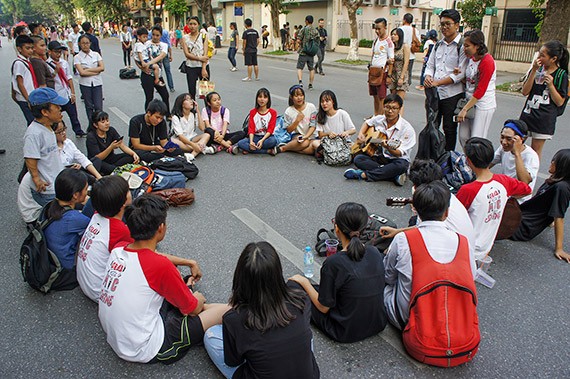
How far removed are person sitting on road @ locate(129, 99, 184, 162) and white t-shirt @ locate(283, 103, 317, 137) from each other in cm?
183

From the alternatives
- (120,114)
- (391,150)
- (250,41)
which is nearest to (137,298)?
(391,150)

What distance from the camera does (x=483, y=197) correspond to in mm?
3436

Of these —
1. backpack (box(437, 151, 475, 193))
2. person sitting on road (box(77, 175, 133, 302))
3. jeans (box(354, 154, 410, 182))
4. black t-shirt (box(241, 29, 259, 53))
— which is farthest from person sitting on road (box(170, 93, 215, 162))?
black t-shirt (box(241, 29, 259, 53))

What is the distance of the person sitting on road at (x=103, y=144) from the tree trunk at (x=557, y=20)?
37.7 feet

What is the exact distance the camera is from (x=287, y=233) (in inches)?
173

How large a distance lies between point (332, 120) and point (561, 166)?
3269mm

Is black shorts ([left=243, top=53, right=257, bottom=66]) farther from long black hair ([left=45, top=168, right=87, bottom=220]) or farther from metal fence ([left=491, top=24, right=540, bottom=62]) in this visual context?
long black hair ([left=45, top=168, right=87, bottom=220])

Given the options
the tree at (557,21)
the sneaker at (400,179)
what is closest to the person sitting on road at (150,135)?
the sneaker at (400,179)

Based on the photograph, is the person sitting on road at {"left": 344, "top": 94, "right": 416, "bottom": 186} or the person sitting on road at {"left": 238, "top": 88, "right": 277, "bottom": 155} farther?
Result: the person sitting on road at {"left": 238, "top": 88, "right": 277, "bottom": 155}

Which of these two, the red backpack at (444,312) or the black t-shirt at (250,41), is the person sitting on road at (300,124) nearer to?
the red backpack at (444,312)

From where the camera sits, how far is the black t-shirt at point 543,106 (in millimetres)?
4844

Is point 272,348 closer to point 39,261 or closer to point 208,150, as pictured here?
point 39,261

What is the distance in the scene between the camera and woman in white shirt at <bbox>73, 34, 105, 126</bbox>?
292 inches

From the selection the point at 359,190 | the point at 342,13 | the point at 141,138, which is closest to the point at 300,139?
the point at 359,190
